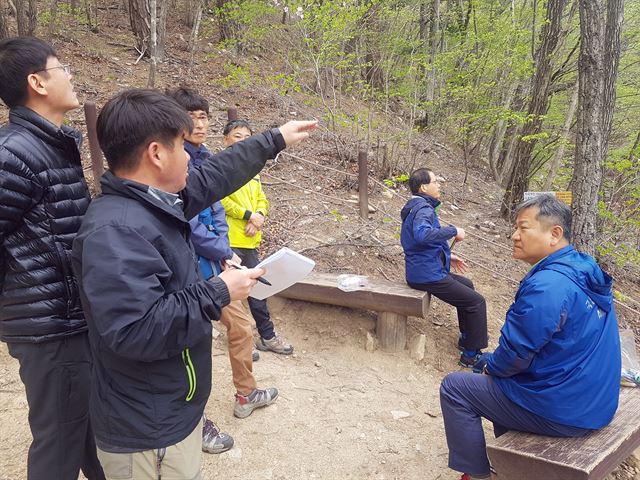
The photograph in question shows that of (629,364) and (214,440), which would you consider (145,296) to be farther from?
(629,364)

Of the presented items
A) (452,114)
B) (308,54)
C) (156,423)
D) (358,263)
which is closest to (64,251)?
(156,423)

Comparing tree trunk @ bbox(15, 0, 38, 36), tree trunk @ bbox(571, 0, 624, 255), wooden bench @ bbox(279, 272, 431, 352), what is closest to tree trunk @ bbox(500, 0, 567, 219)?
tree trunk @ bbox(571, 0, 624, 255)

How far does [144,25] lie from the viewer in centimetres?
1010

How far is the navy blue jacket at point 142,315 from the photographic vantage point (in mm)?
1268

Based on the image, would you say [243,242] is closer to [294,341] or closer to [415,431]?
[294,341]

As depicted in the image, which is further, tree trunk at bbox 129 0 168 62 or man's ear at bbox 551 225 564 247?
tree trunk at bbox 129 0 168 62

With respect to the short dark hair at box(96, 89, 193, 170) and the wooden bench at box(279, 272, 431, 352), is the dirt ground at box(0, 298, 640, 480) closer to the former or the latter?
the wooden bench at box(279, 272, 431, 352)

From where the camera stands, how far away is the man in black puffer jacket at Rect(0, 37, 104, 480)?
1.65 meters

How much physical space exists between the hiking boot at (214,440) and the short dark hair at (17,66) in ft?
6.67

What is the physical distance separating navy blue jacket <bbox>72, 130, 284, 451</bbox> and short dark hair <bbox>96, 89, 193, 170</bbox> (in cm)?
9

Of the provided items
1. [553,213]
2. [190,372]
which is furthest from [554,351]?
[190,372]

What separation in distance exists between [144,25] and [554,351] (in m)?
11.2

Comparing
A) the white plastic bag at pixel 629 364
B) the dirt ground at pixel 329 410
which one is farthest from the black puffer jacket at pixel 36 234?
the white plastic bag at pixel 629 364

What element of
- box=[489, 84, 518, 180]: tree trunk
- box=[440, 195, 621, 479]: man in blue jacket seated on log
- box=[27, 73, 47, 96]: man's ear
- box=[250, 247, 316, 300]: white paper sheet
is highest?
box=[27, 73, 47, 96]: man's ear
